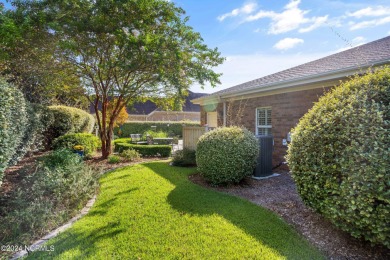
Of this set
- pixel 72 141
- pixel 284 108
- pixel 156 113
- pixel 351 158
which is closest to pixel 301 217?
pixel 351 158

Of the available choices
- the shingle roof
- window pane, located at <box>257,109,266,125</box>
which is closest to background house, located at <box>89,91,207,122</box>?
window pane, located at <box>257,109,266,125</box>

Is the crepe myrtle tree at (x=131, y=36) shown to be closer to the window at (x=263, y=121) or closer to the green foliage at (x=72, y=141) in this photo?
the window at (x=263, y=121)

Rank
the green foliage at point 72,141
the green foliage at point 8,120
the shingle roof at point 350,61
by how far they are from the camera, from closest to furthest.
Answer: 1. the green foliage at point 8,120
2. the shingle roof at point 350,61
3. the green foliage at point 72,141

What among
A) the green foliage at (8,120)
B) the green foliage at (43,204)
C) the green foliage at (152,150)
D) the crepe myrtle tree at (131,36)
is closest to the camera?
the green foliage at (43,204)

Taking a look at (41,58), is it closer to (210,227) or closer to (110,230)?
(110,230)

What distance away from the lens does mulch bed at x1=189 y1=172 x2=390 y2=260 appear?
303 cm

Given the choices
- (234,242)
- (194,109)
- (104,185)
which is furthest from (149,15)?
(194,109)

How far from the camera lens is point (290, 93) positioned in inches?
301

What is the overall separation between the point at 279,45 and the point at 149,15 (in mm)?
5221

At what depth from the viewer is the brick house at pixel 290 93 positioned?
6086 mm

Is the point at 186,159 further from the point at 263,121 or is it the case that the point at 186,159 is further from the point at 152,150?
the point at 263,121

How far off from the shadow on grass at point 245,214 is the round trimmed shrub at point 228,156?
1.92ft

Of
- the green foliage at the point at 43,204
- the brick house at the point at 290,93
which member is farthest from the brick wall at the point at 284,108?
the green foliage at the point at 43,204

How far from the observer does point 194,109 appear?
111 ft
